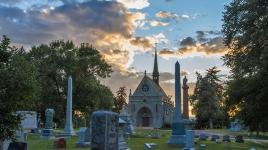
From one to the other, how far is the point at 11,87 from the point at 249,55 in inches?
Answer: 707

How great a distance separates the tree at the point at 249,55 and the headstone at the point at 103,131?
14493 millimetres

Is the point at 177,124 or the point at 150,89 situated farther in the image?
the point at 150,89

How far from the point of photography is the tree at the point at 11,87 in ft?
44.1

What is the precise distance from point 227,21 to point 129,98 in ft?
233

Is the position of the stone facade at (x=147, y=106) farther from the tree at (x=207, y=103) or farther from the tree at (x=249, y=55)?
the tree at (x=249, y=55)

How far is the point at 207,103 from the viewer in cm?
8075

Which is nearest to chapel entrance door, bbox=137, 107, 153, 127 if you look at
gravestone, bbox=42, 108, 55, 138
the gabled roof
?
the gabled roof

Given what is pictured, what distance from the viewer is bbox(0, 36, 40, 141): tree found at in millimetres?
13445

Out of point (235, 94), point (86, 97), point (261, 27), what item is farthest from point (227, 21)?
point (86, 97)

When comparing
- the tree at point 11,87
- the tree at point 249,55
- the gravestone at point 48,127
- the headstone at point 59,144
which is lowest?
the headstone at point 59,144

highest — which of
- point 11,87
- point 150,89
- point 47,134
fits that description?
point 150,89

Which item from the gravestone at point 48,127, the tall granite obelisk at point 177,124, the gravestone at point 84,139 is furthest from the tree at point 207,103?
the gravestone at point 84,139

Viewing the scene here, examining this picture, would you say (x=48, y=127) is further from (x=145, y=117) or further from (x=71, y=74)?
→ (x=145, y=117)

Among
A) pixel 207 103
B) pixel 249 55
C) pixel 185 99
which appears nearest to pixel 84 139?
pixel 249 55
